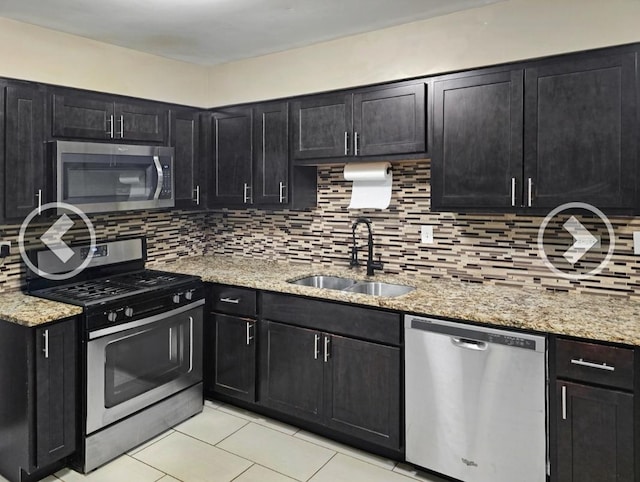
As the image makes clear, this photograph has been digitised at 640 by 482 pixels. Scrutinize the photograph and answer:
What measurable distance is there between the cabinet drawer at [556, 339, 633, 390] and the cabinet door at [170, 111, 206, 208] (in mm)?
2673

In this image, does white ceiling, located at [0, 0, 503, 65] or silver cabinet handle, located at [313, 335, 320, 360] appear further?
silver cabinet handle, located at [313, 335, 320, 360]

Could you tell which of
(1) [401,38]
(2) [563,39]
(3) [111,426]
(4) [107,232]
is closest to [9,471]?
(3) [111,426]

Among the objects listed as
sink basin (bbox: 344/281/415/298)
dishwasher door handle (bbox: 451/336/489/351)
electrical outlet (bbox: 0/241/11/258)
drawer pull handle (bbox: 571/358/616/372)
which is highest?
electrical outlet (bbox: 0/241/11/258)

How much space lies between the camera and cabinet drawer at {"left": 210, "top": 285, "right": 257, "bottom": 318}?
3102 millimetres

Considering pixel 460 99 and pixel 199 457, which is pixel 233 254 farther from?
pixel 460 99

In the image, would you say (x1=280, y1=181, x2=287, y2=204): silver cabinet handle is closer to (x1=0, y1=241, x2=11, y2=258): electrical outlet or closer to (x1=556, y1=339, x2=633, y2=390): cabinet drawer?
(x1=0, y1=241, x2=11, y2=258): electrical outlet

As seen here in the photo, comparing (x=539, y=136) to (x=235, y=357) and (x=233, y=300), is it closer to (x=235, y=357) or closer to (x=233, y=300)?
(x=233, y=300)

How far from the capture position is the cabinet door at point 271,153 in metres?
3.37

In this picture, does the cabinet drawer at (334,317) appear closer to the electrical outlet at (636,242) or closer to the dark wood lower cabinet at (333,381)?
the dark wood lower cabinet at (333,381)

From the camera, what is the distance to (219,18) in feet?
9.04

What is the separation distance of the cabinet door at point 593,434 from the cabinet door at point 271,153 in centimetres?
214

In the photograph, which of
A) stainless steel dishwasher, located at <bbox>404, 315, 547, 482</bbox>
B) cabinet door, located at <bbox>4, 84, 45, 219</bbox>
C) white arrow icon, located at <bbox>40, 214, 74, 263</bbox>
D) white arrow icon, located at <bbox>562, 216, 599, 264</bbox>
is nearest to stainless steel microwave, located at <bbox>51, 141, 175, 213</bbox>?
cabinet door, located at <bbox>4, 84, 45, 219</bbox>

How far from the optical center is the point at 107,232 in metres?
3.40

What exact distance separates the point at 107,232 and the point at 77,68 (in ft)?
3.57
